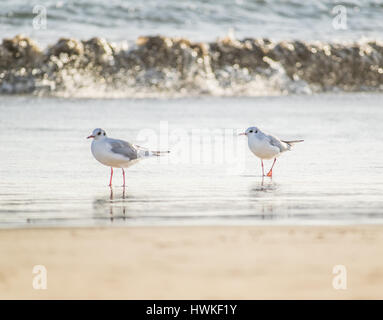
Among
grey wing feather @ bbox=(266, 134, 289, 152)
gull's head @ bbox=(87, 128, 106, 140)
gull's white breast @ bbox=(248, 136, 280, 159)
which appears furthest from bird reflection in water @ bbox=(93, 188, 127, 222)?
grey wing feather @ bbox=(266, 134, 289, 152)

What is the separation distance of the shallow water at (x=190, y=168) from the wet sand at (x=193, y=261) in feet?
1.34

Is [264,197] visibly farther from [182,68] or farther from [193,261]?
[182,68]

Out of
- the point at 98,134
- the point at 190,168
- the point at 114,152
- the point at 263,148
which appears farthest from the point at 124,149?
the point at 263,148

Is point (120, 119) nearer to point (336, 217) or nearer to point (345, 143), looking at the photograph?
point (345, 143)

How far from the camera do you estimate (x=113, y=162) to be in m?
7.57

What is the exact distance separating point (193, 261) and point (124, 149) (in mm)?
3054

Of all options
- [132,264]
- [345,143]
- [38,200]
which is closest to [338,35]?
[345,143]

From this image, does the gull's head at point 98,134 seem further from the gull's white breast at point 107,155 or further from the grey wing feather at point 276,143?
the grey wing feather at point 276,143

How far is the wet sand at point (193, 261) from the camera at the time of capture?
13.6ft

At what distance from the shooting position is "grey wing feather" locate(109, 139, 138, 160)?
756 centimetres

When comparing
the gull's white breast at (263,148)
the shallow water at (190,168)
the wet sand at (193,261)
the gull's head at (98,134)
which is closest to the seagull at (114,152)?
the gull's head at (98,134)

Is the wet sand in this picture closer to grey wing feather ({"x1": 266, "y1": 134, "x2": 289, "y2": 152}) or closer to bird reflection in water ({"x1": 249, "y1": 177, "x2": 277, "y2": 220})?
bird reflection in water ({"x1": 249, "y1": 177, "x2": 277, "y2": 220})

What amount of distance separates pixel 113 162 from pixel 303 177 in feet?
5.08

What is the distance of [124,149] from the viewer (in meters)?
7.58
